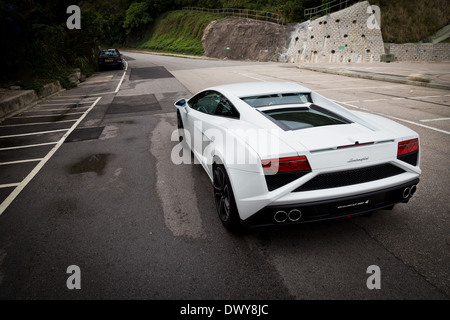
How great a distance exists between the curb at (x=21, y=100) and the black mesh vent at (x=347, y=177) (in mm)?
10318

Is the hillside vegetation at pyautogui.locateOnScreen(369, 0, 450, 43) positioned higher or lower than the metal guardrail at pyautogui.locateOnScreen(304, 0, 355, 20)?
lower

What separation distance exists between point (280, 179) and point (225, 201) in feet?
2.77

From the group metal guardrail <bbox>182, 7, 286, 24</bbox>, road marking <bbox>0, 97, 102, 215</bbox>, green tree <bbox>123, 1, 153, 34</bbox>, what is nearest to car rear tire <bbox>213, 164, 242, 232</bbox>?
road marking <bbox>0, 97, 102, 215</bbox>

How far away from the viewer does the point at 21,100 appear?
10805 millimetres

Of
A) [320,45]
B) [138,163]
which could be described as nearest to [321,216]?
[138,163]

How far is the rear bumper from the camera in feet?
7.97

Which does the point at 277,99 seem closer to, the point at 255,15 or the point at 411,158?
the point at 411,158

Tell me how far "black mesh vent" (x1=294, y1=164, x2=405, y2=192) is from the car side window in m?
1.30

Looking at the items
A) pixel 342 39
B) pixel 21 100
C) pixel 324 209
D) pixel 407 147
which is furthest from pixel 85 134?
pixel 342 39

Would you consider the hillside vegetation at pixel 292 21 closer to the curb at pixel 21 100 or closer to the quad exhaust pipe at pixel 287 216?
the curb at pixel 21 100
